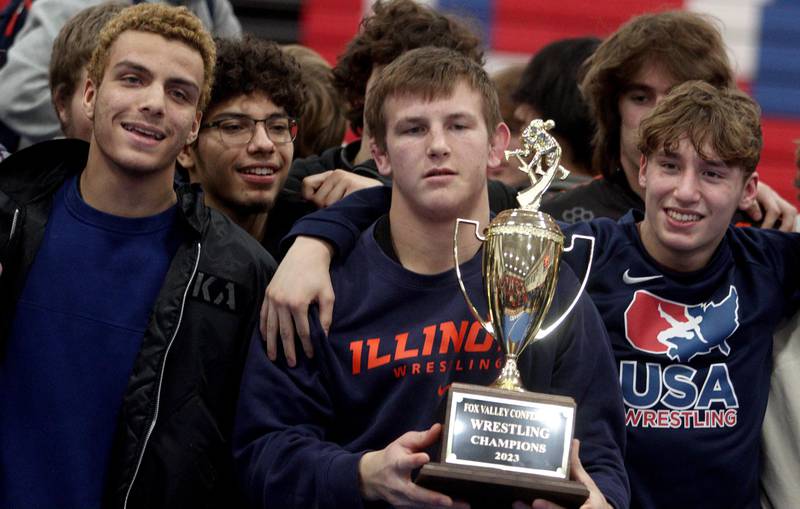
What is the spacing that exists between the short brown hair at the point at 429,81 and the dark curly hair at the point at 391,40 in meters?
0.85

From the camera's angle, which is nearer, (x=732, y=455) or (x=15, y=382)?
(x=15, y=382)

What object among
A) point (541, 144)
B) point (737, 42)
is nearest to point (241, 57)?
point (541, 144)

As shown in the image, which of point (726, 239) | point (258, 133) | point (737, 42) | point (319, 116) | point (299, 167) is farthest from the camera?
point (737, 42)

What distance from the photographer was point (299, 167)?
12.5ft

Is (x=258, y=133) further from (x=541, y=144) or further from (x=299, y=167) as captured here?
(x=541, y=144)

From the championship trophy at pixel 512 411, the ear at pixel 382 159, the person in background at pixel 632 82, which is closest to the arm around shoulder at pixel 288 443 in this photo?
the championship trophy at pixel 512 411

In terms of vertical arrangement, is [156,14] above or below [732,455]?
above

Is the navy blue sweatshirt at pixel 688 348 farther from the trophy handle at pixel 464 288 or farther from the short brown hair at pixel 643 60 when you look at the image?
the short brown hair at pixel 643 60

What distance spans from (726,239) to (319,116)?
5.33ft

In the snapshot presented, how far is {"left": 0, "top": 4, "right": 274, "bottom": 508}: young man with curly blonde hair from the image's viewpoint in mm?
2770

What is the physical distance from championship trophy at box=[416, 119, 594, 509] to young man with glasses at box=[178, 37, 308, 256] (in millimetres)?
1022

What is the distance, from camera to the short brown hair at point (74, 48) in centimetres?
336

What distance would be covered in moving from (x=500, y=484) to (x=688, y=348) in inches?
33.4

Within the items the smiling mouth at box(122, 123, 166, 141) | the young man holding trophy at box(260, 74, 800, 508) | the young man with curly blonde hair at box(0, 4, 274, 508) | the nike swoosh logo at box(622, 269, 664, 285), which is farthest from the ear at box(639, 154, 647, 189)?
the smiling mouth at box(122, 123, 166, 141)
